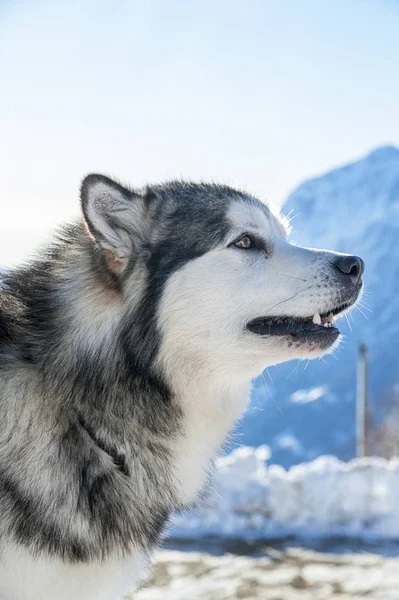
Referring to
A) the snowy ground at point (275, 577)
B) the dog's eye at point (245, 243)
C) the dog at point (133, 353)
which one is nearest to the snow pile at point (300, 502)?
the snowy ground at point (275, 577)

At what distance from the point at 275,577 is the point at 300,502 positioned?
5.44 ft

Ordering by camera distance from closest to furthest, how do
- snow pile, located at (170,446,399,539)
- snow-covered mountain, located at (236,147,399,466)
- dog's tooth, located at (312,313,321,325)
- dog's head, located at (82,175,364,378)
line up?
dog's head, located at (82,175,364,378)
dog's tooth, located at (312,313,321,325)
snow pile, located at (170,446,399,539)
snow-covered mountain, located at (236,147,399,466)

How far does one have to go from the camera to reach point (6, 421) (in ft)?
8.55

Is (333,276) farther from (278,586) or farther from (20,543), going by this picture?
(278,586)

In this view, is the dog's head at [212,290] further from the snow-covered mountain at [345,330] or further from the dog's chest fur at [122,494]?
the snow-covered mountain at [345,330]

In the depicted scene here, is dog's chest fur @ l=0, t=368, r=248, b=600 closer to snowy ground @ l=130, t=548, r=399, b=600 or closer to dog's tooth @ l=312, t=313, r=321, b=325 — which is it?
dog's tooth @ l=312, t=313, r=321, b=325

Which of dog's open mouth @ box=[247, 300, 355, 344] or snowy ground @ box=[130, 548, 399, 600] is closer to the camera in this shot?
dog's open mouth @ box=[247, 300, 355, 344]

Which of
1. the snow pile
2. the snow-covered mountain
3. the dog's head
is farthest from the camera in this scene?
the snow-covered mountain

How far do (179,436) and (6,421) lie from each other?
662 millimetres

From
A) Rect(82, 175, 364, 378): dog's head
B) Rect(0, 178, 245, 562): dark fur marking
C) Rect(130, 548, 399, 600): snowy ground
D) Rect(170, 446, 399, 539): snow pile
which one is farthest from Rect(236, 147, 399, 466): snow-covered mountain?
Rect(0, 178, 245, 562): dark fur marking

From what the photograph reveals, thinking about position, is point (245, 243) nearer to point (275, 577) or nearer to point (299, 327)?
point (299, 327)

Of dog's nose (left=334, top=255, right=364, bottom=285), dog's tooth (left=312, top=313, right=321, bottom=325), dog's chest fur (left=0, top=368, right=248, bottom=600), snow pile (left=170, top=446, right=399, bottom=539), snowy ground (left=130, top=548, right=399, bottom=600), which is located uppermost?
dog's nose (left=334, top=255, right=364, bottom=285)

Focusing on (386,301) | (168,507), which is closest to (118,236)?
(168,507)

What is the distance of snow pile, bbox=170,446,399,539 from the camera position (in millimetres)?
5609
